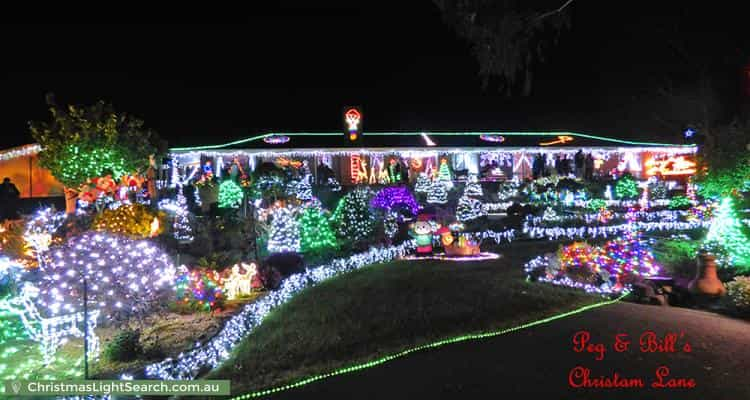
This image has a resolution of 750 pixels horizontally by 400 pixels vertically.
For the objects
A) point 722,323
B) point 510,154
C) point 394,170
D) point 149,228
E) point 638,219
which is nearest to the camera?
point 722,323

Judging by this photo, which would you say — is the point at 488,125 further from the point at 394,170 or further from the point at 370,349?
the point at 370,349

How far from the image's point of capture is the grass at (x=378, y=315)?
6.29 m

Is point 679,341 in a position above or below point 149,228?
below

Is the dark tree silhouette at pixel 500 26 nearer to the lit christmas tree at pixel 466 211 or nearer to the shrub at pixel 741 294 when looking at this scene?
the shrub at pixel 741 294

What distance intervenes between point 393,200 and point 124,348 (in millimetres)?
11532

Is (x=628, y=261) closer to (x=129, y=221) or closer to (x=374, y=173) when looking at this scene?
(x=129, y=221)

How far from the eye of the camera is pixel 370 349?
6.65 metres

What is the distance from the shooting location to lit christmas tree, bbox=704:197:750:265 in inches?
443

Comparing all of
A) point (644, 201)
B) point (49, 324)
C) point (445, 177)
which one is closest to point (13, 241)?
point (49, 324)

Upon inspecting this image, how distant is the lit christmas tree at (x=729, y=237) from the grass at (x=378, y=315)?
394 centimetres

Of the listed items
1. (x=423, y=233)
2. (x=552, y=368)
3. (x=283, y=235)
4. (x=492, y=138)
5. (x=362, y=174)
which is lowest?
(x=552, y=368)

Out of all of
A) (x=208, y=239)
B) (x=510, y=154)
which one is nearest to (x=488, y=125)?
(x=510, y=154)

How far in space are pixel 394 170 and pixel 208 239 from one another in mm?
13263

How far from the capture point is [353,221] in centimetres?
1522
